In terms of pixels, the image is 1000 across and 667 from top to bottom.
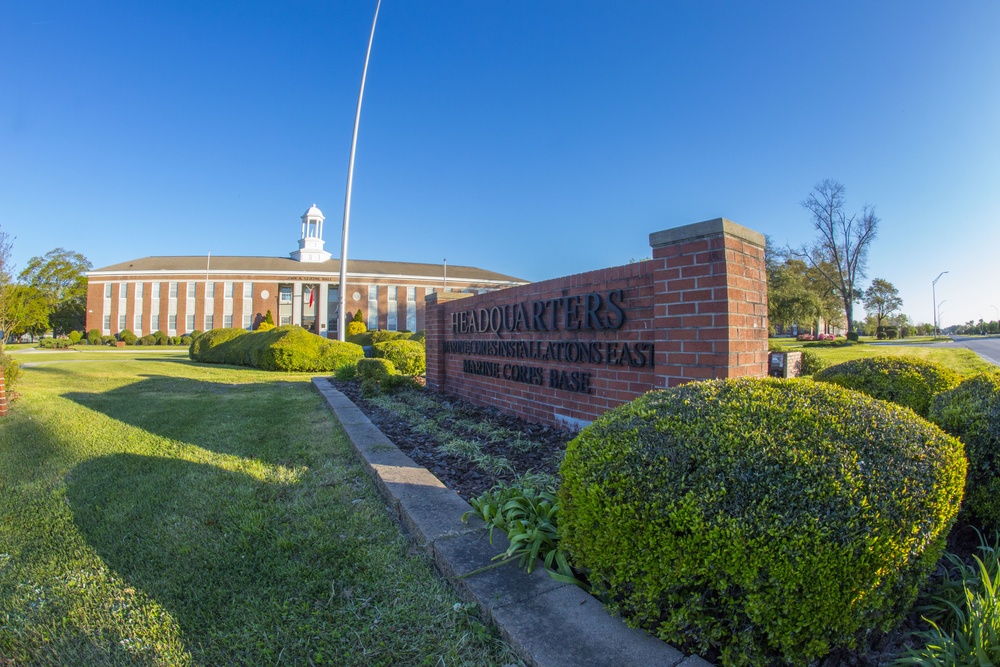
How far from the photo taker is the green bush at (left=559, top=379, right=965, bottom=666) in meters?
1.37

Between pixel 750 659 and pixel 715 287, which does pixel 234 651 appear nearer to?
pixel 750 659

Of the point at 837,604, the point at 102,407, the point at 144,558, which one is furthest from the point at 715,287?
the point at 102,407

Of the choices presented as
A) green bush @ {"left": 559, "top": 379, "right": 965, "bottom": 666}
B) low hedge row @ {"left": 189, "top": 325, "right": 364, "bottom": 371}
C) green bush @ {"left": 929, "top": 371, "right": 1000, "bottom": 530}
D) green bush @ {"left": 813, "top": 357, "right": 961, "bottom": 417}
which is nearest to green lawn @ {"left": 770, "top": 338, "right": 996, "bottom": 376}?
green bush @ {"left": 813, "top": 357, "right": 961, "bottom": 417}

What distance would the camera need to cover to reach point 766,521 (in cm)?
140

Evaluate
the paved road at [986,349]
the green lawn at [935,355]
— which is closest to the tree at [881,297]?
the paved road at [986,349]

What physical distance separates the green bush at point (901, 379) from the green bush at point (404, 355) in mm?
8404

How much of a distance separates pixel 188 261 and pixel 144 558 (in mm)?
66664

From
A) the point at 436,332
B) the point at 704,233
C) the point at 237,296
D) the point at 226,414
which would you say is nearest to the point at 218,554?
the point at 704,233

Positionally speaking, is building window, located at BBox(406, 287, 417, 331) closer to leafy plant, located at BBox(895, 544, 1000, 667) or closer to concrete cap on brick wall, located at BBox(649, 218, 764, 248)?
concrete cap on brick wall, located at BBox(649, 218, 764, 248)

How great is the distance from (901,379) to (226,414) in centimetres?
679

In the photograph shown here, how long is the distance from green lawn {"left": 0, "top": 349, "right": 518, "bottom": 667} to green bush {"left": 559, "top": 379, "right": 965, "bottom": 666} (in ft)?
1.84

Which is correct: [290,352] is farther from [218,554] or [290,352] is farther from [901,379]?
[901,379]

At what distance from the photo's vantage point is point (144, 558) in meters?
2.36

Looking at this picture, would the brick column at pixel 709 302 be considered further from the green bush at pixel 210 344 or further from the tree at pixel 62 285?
the tree at pixel 62 285
